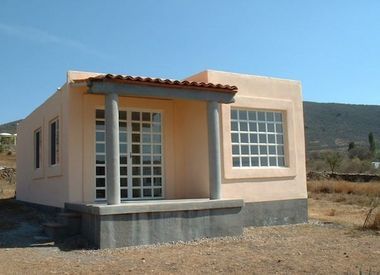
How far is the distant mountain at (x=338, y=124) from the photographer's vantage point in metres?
58.5

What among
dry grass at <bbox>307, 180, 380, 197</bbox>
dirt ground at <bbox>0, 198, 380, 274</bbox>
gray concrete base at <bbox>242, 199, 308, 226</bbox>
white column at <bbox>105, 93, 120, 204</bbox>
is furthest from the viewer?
dry grass at <bbox>307, 180, 380, 197</bbox>

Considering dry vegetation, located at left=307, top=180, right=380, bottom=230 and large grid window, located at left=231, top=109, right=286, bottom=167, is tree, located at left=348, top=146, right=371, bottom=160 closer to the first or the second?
dry vegetation, located at left=307, top=180, right=380, bottom=230

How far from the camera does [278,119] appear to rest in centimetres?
1315

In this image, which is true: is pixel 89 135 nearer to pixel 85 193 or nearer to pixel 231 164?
pixel 85 193

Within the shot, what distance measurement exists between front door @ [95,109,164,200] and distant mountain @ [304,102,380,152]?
153ft

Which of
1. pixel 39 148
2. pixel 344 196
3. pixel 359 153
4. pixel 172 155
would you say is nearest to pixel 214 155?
pixel 172 155

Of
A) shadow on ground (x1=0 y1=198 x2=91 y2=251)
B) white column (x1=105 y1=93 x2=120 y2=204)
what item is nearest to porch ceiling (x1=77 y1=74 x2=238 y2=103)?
white column (x1=105 y1=93 x2=120 y2=204)

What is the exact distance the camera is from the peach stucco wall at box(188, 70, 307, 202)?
11.8 meters

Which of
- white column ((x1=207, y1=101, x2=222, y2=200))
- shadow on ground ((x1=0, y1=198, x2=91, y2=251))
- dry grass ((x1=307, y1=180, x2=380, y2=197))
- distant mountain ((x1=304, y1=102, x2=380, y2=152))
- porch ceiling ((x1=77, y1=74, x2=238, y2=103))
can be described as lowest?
shadow on ground ((x1=0, y1=198, x2=91, y2=251))

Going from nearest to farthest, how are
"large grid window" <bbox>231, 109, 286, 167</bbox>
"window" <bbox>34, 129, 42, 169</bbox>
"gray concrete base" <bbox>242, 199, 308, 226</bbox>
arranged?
"gray concrete base" <bbox>242, 199, 308, 226</bbox>, "large grid window" <bbox>231, 109, 286, 167</bbox>, "window" <bbox>34, 129, 42, 169</bbox>

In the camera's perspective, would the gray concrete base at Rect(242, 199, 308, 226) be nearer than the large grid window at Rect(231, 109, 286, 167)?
Yes

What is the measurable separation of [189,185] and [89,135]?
2.84 m

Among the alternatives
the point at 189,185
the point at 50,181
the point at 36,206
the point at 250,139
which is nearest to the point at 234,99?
the point at 250,139

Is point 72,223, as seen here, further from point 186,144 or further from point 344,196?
point 344,196
